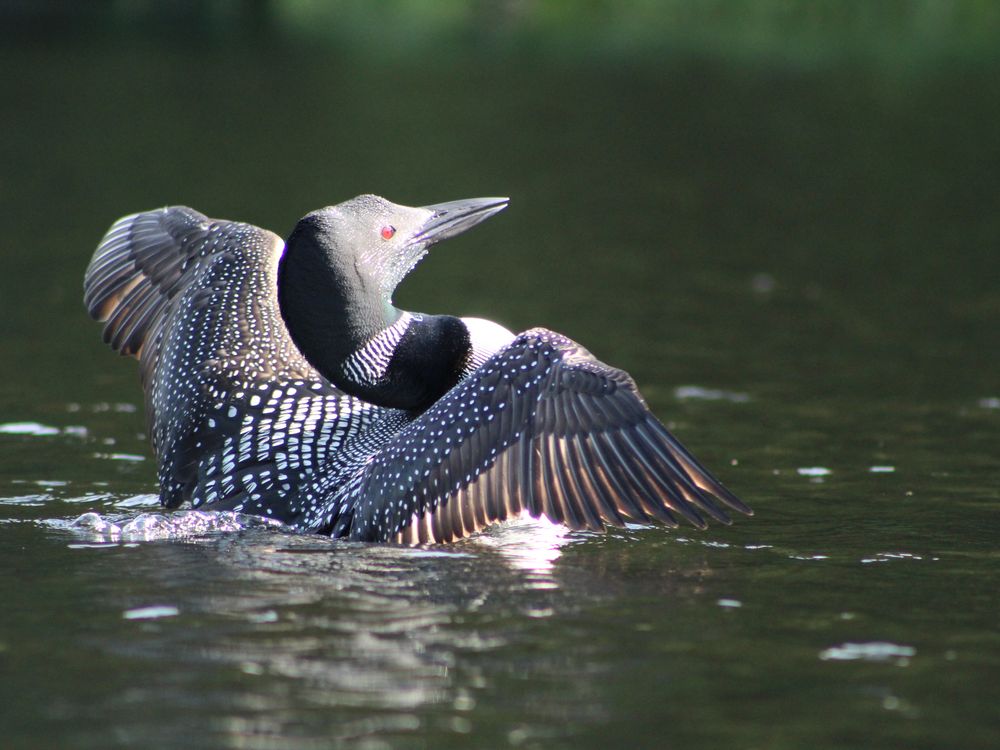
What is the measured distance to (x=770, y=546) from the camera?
213 inches

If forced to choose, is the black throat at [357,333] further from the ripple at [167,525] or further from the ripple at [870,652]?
the ripple at [870,652]

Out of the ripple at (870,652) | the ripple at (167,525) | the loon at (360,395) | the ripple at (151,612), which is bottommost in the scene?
the ripple at (870,652)

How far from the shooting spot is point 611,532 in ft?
18.5

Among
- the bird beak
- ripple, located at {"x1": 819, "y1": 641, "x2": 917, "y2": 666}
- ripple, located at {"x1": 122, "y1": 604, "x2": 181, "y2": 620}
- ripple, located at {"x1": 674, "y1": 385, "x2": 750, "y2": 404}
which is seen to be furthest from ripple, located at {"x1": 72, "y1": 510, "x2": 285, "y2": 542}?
ripple, located at {"x1": 674, "y1": 385, "x2": 750, "y2": 404}

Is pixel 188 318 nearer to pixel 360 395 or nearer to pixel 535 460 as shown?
pixel 360 395

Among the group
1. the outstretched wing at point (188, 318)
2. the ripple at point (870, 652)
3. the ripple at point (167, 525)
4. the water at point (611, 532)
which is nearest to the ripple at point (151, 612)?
the water at point (611, 532)

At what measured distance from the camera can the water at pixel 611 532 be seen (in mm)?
3801

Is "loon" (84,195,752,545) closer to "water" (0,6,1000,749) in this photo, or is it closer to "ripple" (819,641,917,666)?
"water" (0,6,1000,749)

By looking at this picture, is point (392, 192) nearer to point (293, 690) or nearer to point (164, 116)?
point (164, 116)

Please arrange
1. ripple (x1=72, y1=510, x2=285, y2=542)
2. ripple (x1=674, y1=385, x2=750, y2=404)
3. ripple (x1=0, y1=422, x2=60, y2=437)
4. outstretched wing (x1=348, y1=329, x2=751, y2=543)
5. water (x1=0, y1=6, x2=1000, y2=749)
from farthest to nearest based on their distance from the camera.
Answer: ripple (x1=674, y1=385, x2=750, y2=404) < ripple (x1=0, y1=422, x2=60, y2=437) < ripple (x1=72, y1=510, x2=285, y2=542) < outstretched wing (x1=348, y1=329, x2=751, y2=543) < water (x1=0, y1=6, x2=1000, y2=749)

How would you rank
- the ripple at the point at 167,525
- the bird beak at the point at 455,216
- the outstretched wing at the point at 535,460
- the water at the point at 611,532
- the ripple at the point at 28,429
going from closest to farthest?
the water at the point at 611,532
the outstretched wing at the point at 535,460
the ripple at the point at 167,525
the bird beak at the point at 455,216
the ripple at the point at 28,429

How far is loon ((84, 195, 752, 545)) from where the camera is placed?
195 inches

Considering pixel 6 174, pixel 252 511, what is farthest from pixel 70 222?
pixel 252 511

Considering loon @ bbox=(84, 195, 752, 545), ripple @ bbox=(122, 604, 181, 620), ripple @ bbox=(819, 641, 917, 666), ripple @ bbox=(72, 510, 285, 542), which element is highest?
loon @ bbox=(84, 195, 752, 545)
